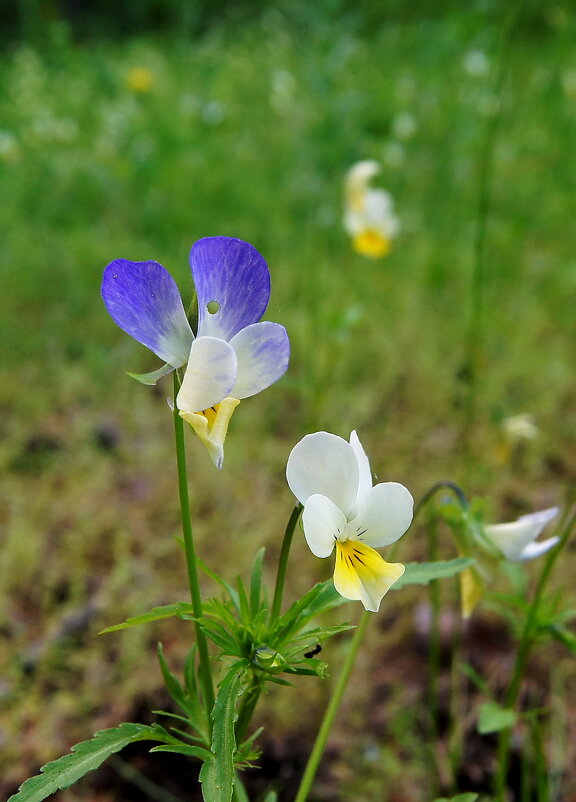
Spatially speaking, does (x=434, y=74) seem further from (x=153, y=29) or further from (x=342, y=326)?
(x=153, y=29)

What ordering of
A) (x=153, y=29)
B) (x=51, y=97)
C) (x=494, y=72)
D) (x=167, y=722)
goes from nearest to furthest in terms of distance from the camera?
(x=167, y=722) → (x=494, y=72) → (x=51, y=97) → (x=153, y=29)

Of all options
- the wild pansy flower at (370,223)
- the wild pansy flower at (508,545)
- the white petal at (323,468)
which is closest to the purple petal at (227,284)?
the white petal at (323,468)

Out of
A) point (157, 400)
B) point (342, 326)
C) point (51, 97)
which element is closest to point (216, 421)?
point (342, 326)

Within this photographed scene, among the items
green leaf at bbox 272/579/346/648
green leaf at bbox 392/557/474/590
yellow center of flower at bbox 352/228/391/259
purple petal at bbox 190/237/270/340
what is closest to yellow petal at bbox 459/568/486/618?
green leaf at bbox 392/557/474/590

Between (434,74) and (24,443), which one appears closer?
(24,443)

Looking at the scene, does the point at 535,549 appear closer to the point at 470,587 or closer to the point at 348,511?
the point at 470,587

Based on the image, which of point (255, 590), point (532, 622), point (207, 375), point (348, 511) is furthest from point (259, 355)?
point (532, 622)
